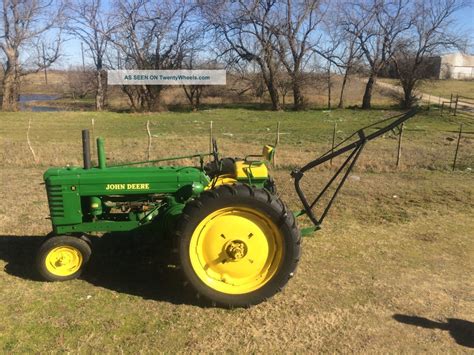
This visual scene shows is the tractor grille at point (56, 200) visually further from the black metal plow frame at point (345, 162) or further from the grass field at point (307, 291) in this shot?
the black metal plow frame at point (345, 162)

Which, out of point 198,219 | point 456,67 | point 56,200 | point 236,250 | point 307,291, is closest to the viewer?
point 198,219

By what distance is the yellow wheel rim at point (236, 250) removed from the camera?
4.00 meters

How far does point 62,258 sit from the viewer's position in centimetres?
452

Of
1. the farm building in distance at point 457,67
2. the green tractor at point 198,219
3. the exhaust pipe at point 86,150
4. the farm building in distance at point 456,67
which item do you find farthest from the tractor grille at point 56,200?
the farm building in distance at point 457,67

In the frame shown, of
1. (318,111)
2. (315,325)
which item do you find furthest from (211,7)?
(315,325)

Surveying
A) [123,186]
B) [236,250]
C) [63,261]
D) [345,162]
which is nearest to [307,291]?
[236,250]

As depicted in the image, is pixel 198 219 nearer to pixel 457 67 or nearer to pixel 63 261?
pixel 63 261

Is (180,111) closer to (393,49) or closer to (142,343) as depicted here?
(393,49)

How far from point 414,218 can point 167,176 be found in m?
4.18

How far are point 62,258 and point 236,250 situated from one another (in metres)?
1.81

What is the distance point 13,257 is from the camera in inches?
205

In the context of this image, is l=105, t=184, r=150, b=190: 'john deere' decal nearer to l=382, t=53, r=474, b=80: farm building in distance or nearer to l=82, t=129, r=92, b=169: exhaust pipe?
l=82, t=129, r=92, b=169: exhaust pipe

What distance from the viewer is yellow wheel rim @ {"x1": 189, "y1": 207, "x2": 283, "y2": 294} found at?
400 centimetres

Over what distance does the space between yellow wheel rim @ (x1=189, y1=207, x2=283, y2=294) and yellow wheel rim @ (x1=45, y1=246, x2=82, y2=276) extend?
1.35 meters
